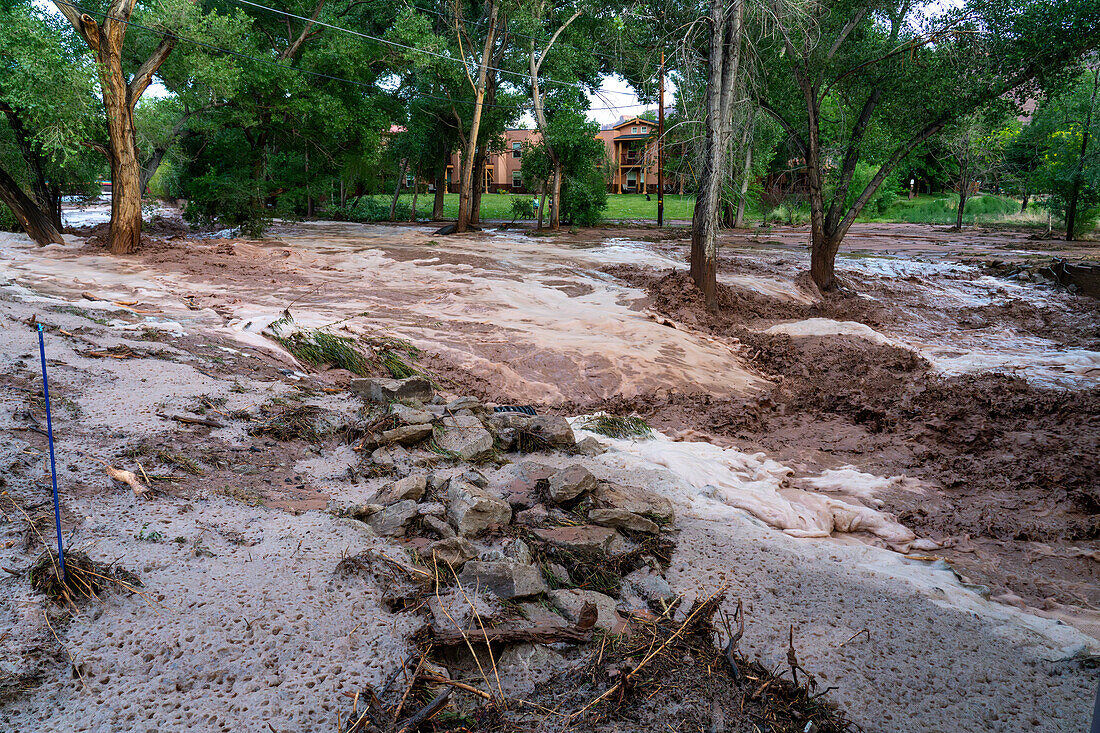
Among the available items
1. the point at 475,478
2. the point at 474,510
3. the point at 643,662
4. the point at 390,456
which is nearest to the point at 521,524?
the point at 474,510

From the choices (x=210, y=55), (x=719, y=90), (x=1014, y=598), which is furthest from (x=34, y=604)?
(x=210, y=55)

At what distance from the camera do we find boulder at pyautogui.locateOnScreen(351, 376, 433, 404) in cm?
580

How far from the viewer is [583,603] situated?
322 cm

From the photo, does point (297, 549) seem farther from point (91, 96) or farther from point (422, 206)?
point (422, 206)

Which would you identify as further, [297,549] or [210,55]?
[210,55]

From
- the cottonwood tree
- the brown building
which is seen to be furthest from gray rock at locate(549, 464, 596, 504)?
the brown building

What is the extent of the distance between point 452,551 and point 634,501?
1.37m

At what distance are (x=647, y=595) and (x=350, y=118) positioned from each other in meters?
20.2

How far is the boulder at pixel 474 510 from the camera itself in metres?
3.81

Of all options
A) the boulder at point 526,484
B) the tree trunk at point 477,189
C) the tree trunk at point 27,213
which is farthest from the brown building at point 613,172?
the boulder at point 526,484

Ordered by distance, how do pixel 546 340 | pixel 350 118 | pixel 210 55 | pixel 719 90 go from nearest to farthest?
pixel 546 340
pixel 719 90
pixel 210 55
pixel 350 118

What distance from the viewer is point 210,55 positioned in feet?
49.6

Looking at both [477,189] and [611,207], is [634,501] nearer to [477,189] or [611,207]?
[477,189]

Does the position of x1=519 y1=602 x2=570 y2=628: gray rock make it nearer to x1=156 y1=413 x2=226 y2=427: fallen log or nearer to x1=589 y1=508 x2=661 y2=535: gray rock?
x1=589 y1=508 x2=661 y2=535: gray rock
